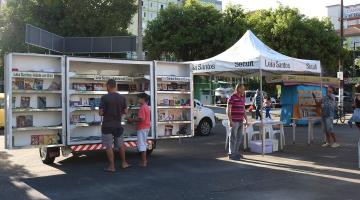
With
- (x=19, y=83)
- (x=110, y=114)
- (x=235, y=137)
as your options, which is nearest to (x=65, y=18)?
(x=19, y=83)

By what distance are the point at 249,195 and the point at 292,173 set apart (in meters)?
2.33

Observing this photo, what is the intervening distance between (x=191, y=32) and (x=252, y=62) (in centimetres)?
1734

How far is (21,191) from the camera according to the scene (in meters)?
8.41

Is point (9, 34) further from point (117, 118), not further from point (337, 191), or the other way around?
point (337, 191)

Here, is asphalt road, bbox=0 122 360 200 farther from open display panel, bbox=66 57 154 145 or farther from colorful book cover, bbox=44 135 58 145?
open display panel, bbox=66 57 154 145

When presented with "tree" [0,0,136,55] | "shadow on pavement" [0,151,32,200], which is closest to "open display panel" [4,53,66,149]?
"shadow on pavement" [0,151,32,200]

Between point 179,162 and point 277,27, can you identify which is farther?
point 277,27

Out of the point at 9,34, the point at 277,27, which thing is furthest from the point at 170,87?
the point at 277,27

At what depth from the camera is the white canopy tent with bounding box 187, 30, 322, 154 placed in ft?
42.1

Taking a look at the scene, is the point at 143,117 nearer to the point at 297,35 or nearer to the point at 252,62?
the point at 252,62

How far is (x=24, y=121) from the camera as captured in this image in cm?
1059

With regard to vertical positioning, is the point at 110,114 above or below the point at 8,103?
below

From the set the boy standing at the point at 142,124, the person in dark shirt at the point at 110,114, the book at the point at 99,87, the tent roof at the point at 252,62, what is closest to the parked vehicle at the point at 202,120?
the tent roof at the point at 252,62

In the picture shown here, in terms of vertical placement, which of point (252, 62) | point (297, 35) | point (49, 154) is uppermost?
point (297, 35)
